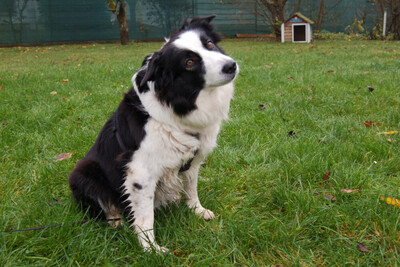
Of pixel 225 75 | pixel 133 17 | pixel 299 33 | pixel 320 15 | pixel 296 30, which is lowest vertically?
pixel 225 75

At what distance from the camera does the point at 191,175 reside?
211 centimetres

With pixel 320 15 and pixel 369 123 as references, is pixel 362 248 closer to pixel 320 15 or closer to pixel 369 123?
pixel 369 123

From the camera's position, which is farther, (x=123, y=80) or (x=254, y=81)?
(x=123, y=80)

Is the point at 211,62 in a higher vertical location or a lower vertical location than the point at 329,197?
higher

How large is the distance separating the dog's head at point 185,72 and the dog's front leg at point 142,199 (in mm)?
418

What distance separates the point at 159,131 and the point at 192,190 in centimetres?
57

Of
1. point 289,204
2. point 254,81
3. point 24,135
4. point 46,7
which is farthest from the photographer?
point 46,7

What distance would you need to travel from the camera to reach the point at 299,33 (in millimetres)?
13969

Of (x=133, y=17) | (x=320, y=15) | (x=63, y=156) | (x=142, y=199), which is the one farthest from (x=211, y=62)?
(x=320, y=15)

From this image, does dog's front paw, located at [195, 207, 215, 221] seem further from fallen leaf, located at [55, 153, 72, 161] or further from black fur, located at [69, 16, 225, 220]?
fallen leaf, located at [55, 153, 72, 161]

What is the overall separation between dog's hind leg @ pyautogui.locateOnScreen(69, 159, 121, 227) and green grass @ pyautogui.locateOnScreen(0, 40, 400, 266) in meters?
0.09

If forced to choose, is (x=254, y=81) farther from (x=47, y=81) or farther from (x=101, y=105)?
(x=47, y=81)

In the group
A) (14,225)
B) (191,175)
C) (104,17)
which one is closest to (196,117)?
(191,175)

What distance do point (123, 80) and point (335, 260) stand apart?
16.1 ft
